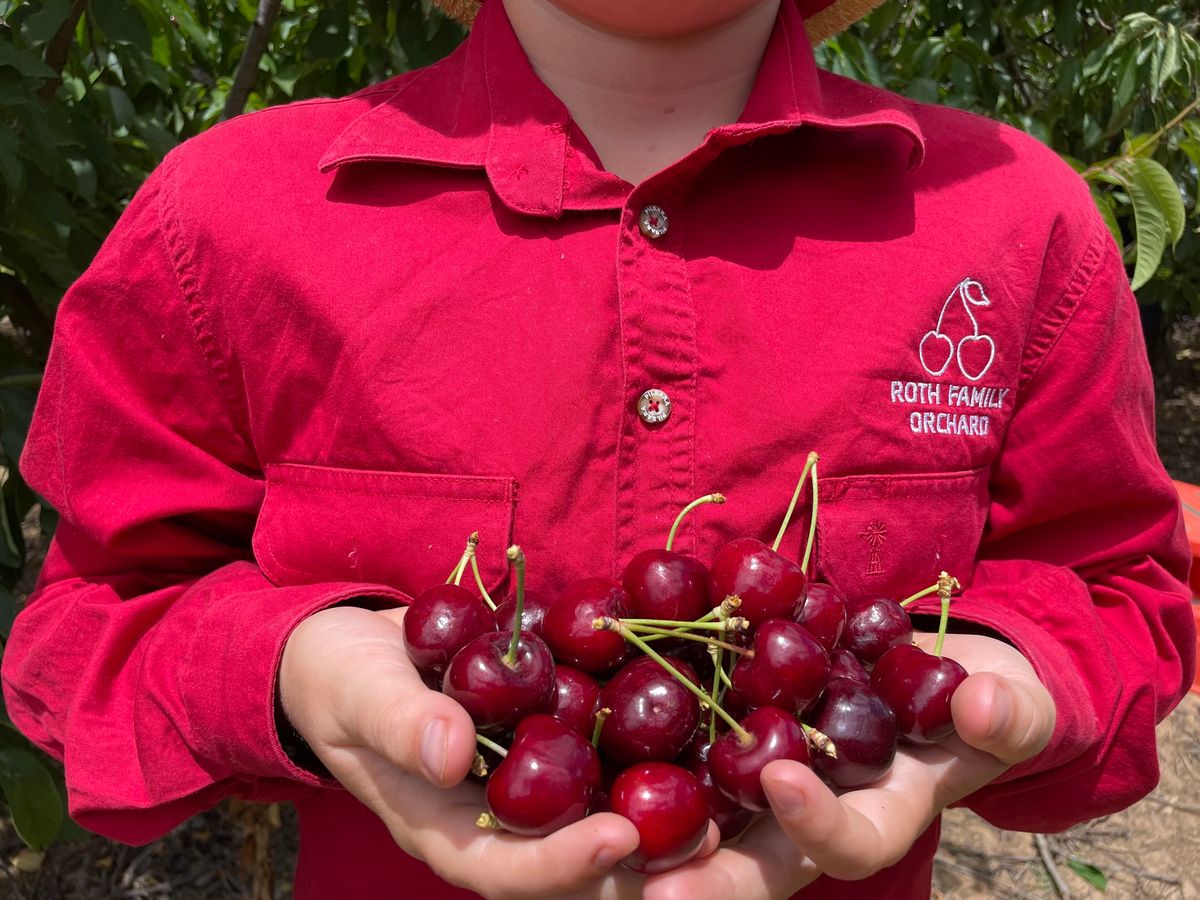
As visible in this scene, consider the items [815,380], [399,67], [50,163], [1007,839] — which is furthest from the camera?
[1007,839]

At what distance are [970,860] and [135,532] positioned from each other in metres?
2.18

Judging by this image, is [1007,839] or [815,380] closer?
[815,380]

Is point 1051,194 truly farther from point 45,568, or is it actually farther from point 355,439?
point 45,568

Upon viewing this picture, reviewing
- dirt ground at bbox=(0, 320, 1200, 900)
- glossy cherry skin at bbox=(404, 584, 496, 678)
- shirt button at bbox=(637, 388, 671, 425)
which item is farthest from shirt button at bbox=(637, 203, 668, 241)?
dirt ground at bbox=(0, 320, 1200, 900)

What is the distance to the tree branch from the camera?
1818 millimetres

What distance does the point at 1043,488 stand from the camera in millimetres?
1097

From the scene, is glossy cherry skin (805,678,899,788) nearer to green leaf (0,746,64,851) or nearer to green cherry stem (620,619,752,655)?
green cherry stem (620,619,752,655)

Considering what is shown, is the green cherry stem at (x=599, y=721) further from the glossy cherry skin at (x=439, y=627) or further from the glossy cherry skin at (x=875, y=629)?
the glossy cherry skin at (x=875, y=629)

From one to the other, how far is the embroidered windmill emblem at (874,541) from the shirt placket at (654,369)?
0.17 meters

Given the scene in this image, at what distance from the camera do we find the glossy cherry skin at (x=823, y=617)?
93cm

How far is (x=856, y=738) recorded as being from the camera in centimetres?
83

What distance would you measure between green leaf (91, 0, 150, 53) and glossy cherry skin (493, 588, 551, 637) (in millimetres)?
1034

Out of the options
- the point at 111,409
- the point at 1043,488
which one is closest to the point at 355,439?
the point at 111,409

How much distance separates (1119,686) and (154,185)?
3.20 feet
